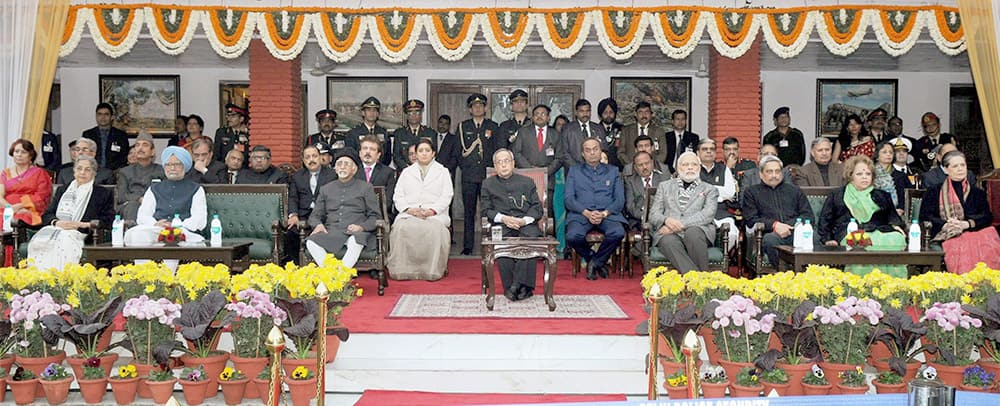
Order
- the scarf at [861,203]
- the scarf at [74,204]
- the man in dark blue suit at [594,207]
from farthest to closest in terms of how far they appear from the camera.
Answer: the man in dark blue suit at [594,207], the scarf at [74,204], the scarf at [861,203]

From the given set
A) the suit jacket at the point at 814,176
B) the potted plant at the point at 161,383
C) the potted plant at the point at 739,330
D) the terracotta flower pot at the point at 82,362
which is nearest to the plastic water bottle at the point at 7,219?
the terracotta flower pot at the point at 82,362

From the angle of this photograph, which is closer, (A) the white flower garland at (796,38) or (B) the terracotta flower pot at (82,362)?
(B) the terracotta flower pot at (82,362)

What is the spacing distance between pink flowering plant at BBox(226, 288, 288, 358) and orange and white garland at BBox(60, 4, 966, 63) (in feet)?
15.6

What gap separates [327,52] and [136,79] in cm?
586

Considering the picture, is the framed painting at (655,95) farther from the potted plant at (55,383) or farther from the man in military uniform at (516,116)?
the potted plant at (55,383)

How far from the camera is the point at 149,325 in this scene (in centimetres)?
454

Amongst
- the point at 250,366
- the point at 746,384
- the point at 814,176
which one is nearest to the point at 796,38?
the point at 814,176

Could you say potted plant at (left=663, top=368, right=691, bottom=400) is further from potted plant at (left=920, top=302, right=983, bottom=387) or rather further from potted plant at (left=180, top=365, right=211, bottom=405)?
potted plant at (left=180, top=365, right=211, bottom=405)

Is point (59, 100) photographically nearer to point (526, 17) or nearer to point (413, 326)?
point (526, 17)

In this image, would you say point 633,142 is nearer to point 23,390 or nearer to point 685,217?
point 685,217

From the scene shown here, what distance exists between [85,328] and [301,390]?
1161 mm

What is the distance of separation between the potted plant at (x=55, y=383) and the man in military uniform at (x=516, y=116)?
6.10m

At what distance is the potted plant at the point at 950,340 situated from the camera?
4562 millimetres

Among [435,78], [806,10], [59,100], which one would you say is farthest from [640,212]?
[59,100]
